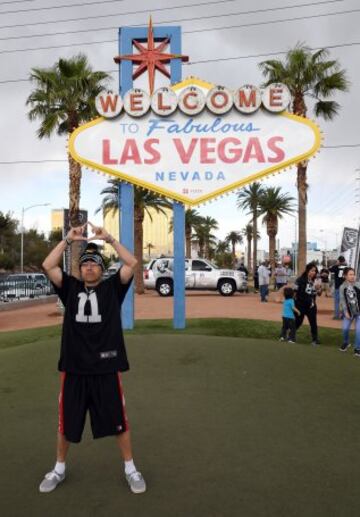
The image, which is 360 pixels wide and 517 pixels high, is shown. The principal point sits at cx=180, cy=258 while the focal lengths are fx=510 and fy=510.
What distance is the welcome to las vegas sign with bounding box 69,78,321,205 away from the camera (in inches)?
448

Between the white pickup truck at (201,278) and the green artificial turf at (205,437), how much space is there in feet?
55.0

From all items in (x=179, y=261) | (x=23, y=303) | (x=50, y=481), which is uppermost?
(x=179, y=261)

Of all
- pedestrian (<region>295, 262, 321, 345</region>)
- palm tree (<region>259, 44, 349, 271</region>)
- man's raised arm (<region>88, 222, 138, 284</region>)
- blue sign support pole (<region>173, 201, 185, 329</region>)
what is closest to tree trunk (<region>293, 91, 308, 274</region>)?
palm tree (<region>259, 44, 349, 271</region>)

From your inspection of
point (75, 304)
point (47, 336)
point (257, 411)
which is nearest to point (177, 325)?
point (47, 336)

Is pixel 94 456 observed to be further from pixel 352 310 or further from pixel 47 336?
pixel 47 336

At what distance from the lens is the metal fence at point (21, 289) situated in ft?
72.5

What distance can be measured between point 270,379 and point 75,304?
13.2ft

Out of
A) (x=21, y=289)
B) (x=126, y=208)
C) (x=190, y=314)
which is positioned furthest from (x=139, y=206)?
(x=126, y=208)

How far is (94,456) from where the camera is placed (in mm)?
4387

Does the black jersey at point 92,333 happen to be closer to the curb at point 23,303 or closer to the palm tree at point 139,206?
the curb at point 23,303

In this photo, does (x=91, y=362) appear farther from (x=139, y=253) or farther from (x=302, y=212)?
(x=139, y=253)

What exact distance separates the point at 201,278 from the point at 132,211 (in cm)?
1470

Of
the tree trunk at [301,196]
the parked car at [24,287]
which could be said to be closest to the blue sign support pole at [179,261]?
the tree trunk at [301,196]

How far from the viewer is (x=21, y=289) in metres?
23.3
